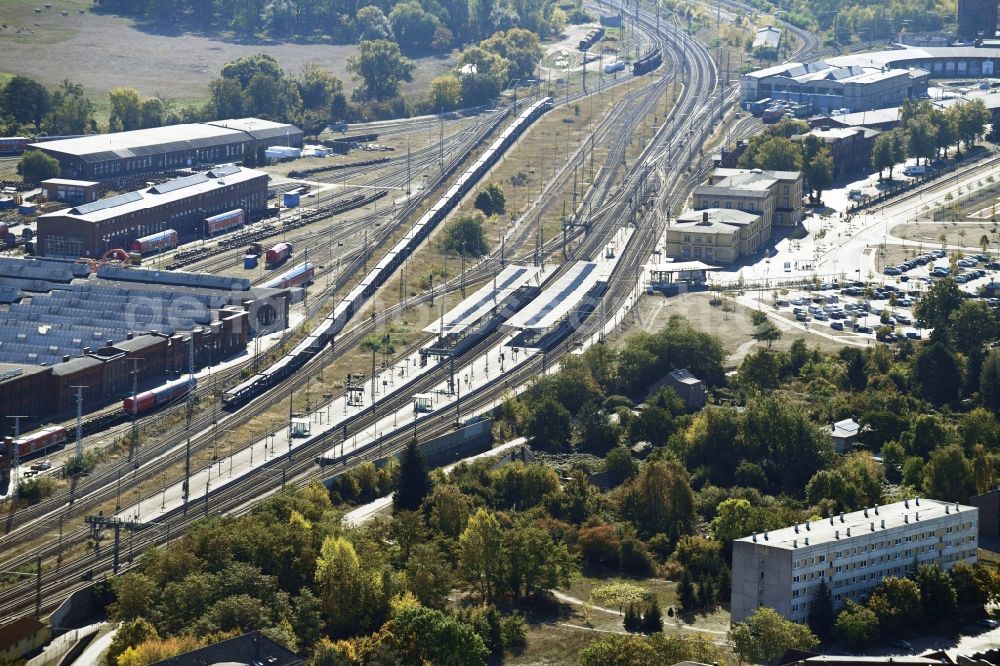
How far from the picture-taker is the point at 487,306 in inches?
4158

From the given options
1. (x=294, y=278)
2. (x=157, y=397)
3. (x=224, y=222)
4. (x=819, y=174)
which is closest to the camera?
(x=157, y=397)

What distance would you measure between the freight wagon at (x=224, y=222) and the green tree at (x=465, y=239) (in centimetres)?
1335

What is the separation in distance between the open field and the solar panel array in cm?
6031

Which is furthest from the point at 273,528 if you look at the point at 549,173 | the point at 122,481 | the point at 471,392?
the point at 549,173

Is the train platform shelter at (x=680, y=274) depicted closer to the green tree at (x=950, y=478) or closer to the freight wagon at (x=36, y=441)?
the green tree at (x=950, y=478)

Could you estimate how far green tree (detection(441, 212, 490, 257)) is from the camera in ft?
394

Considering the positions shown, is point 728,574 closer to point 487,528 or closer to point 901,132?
point 487,528

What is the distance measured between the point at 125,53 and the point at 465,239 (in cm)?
6351

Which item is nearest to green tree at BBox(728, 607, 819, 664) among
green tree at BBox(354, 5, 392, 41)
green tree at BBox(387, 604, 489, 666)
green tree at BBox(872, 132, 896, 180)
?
green tree at BBox(387, 604, 489, 666)

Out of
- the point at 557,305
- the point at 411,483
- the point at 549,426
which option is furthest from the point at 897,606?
the point at 557,305

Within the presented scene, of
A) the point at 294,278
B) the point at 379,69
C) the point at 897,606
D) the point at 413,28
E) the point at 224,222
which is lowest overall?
the point at 897,606

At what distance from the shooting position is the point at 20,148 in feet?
454

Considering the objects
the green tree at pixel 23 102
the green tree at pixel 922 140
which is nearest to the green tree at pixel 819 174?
the green tree at pixel 922 140

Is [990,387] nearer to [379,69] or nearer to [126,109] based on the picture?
[126,109]
